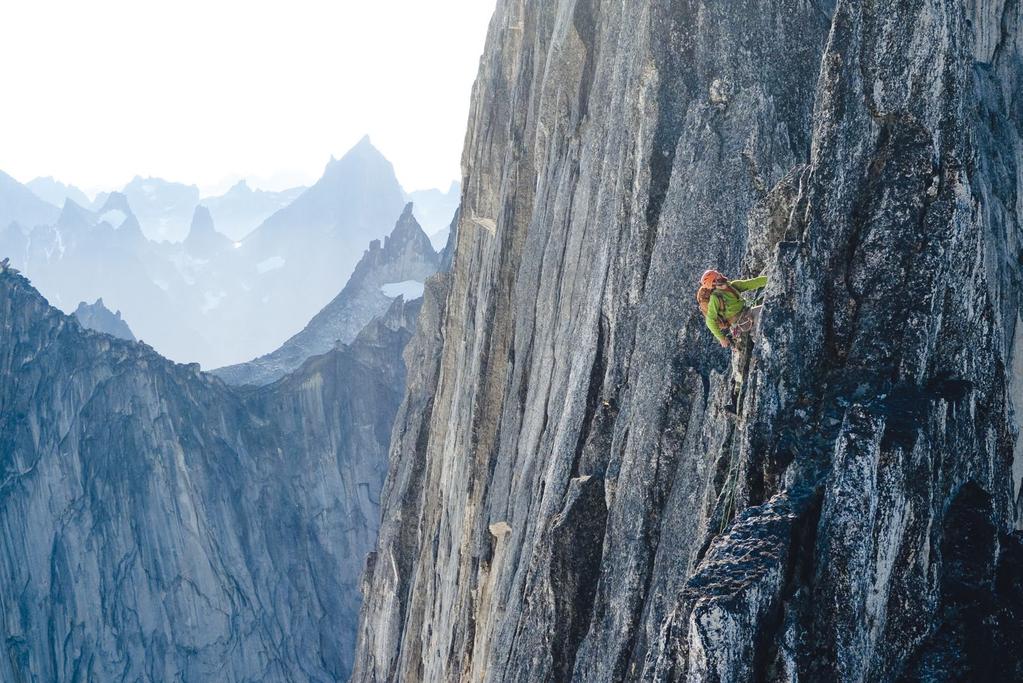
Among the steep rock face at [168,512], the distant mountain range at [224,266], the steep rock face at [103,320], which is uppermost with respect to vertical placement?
the distant mountain range at [224,266]

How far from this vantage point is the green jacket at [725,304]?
12312 millimetres

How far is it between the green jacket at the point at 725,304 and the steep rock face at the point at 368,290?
257 feet

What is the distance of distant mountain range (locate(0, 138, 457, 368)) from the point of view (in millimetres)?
178625

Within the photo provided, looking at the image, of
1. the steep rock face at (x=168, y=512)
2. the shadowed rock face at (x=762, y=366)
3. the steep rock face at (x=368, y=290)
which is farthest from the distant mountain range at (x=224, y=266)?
the shadowed rock face at (x=762, y=366)

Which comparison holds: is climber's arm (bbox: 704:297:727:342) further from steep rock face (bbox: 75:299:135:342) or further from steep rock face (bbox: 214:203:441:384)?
steep rock face (bbox: 75:299:135:342)

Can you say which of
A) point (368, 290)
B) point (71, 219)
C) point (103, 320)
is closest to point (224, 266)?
point (71, 219)

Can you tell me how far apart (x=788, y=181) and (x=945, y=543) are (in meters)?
5.18

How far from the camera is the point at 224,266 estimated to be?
195250 millimetres

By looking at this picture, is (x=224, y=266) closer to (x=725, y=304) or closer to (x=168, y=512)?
(x=168, y=512)

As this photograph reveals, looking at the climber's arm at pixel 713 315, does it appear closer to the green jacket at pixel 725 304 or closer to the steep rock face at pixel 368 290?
the green jacket at pixel 725 304

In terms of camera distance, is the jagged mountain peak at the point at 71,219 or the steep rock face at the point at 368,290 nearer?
the steep rock face at the point at 368,290

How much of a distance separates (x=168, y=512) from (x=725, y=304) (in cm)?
5832

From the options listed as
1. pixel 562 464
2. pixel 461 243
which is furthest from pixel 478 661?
pixel 461 243

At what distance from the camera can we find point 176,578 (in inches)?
2483
